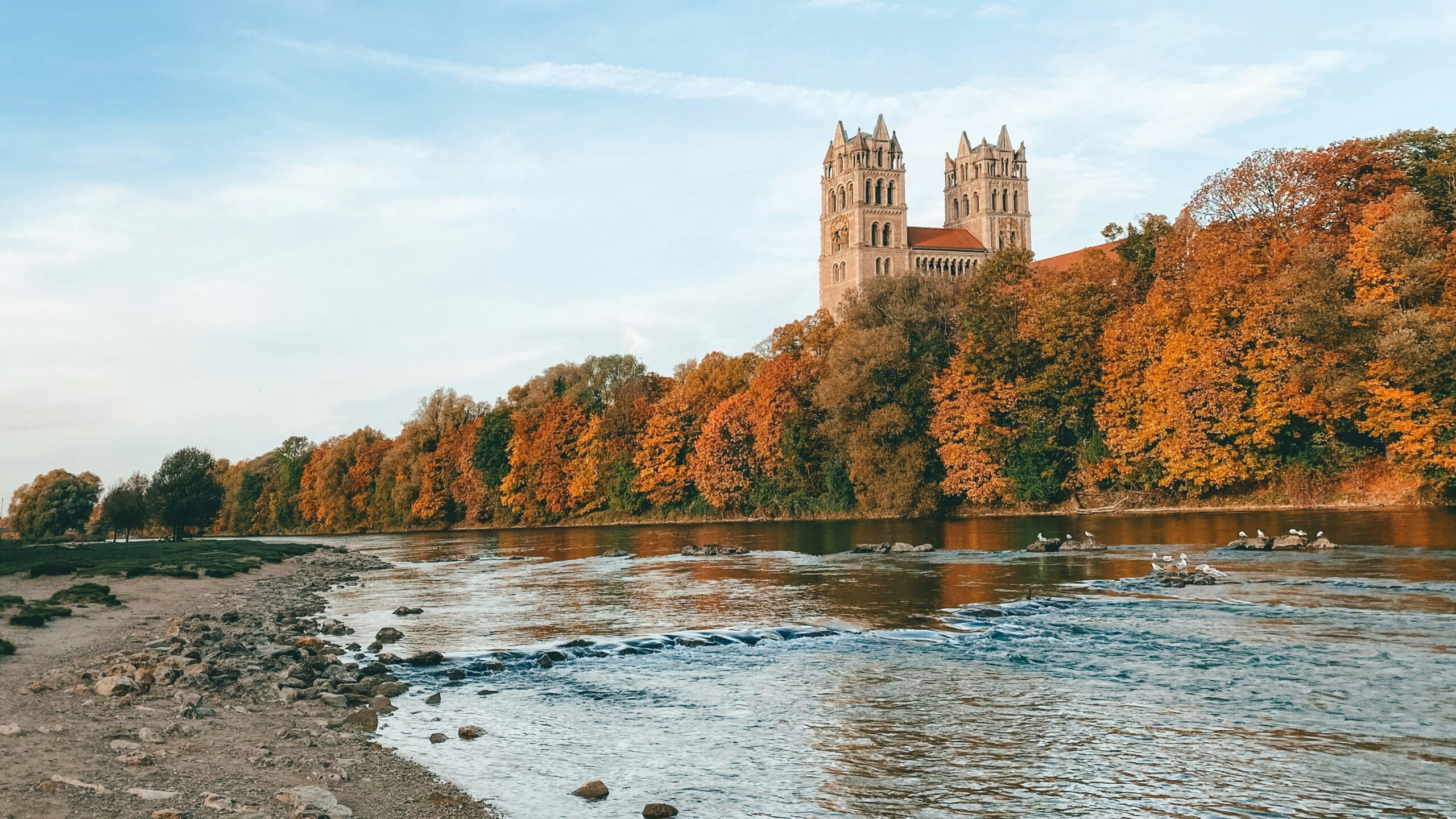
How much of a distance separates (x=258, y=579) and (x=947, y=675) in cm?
3524

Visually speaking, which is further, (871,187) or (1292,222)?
(871,187)

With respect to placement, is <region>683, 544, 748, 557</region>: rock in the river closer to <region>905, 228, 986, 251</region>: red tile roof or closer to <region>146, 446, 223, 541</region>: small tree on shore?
<region>146, 446, 223, 541</region>: small tree on shore

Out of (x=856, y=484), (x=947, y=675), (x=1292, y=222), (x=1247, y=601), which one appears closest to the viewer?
(x=947, y=675)

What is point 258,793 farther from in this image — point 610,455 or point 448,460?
point 448,460

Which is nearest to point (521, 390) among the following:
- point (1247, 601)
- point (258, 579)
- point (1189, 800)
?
point (258, 579)

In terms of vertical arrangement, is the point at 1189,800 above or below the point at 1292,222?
below

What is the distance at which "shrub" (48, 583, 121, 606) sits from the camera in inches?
1098

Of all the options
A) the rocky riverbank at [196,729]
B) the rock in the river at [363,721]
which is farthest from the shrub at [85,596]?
the rock in the river at [363,721]

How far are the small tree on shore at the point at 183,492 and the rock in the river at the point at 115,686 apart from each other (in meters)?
97.9

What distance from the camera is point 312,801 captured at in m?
10.8

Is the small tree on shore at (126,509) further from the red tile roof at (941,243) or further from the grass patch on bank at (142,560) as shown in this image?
the red tile roof at (941,243)

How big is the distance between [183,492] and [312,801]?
10637 cm

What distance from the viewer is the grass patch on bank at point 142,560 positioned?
3894 centimetres

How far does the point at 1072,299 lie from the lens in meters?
70.1
